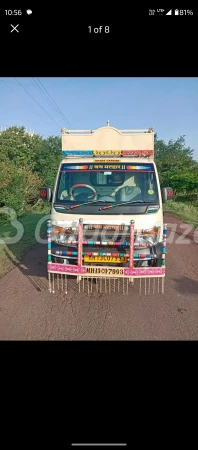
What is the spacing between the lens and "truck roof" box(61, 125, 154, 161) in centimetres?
542

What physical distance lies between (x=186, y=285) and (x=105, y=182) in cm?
250

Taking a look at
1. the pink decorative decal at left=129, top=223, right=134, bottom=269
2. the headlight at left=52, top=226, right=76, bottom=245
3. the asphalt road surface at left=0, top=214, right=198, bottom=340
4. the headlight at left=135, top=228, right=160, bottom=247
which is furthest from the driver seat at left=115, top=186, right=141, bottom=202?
the asphalt road surface at left=0, top=214, right=198, bottom=340

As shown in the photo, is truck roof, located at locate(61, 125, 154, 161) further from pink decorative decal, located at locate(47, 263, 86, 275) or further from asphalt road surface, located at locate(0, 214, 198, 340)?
asphalt road surface, located at locate(0, 214, 198, 340)

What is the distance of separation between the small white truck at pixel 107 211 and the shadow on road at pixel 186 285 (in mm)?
400

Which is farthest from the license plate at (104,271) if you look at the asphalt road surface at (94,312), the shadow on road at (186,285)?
the shadow on road at (186,285)

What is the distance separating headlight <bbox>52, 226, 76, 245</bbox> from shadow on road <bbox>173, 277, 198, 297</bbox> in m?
2.20

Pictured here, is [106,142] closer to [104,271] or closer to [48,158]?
[104,271]

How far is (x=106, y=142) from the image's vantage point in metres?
5.45

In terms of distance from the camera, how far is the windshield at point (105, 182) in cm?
503

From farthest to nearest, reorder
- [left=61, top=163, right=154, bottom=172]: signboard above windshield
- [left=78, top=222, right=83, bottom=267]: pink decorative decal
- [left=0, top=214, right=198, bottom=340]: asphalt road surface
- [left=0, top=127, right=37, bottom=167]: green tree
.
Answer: [left=0, top=127, right=37, bottom=167]: green tree < [left=61, top=163, right=154, bottom=172]: signboard above windshield < [left=78, top=222, right=83, bottom=267]: pink decorative decal < [left=0, top=214, right=198, bottom=340]: asphalt road surface

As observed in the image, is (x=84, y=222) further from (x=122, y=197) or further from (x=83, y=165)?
(x=83, y=165)

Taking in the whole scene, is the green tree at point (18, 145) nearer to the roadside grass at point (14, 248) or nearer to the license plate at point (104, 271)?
the roadside grass at point (14, 248)

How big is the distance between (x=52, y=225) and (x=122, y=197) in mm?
1326
